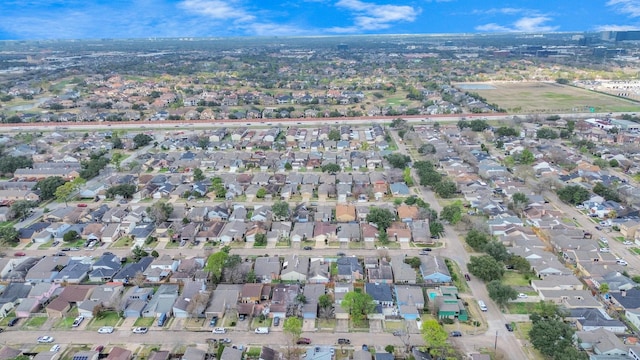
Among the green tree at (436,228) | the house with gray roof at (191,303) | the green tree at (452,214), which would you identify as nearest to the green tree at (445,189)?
the green tree at (452,214)

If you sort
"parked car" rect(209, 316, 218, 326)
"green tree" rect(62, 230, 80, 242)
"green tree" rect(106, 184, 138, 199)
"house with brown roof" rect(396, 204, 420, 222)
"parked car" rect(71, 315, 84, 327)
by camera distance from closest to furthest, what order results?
"parked car" rect(209, 316, 218, 326) < "parked car" rect(71, 315, 84, 327) < "green tree" rect(62, 230, 80, 242) < "house with brown roof" rect(396, 204, 420, 222) < "green tree" rect(106, 184, 138, 199)

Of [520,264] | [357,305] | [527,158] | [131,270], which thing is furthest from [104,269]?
[527,158]

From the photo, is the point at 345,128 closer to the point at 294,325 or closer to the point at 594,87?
the point at 294,325

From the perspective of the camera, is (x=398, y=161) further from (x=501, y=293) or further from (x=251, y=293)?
(x=251, y=293)

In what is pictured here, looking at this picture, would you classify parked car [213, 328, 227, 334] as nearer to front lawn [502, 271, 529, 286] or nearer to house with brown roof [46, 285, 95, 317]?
house with brown roof [46, 285, 95, 317]

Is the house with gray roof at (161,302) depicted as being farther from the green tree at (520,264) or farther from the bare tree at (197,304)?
the green tree at (520,264)

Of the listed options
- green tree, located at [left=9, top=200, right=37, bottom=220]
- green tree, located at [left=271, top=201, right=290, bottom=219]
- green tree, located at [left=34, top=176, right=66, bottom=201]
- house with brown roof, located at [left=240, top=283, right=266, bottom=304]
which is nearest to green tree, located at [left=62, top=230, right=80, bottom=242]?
green tree, located at [left=9, top=200, right=37, bottom=220]

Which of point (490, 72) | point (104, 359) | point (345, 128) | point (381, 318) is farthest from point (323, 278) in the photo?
point (490, 72)
